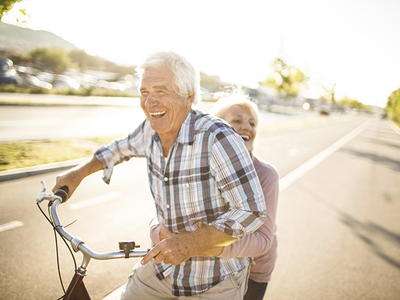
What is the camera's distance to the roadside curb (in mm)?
5107

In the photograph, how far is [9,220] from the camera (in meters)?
3.74

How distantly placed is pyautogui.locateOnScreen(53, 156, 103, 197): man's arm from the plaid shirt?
63 cm

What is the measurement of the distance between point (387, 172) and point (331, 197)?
5.77m

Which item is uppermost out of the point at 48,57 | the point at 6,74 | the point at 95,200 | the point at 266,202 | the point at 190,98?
the point at 48,57

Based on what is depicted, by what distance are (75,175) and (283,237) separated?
3.64 meters

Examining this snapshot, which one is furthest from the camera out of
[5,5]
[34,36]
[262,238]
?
[34,36]

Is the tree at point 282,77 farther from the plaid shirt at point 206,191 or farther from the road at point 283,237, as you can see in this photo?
the plaid shirt at point 206,191

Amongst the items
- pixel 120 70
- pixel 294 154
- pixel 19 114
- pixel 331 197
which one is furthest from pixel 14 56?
pixel 331 197

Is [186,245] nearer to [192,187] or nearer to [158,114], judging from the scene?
[192,187]

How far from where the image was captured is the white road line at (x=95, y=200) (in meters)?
4.45

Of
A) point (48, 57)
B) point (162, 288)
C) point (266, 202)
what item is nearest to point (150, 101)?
point (266, 202)

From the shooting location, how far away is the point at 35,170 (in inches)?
219

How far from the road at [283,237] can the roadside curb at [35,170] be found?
0.16 meters

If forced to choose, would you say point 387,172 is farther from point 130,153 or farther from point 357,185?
point 130,153
